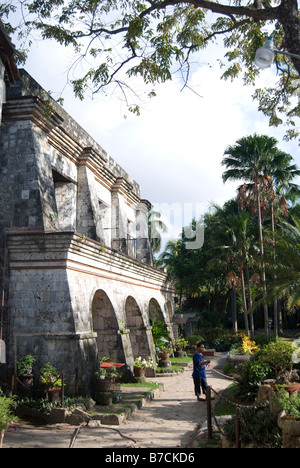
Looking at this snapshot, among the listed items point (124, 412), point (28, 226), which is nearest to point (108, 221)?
point (28, 226)

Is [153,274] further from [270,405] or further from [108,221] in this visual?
[270,405]

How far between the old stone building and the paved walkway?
155cm

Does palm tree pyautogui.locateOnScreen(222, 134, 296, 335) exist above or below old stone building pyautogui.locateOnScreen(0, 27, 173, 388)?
above

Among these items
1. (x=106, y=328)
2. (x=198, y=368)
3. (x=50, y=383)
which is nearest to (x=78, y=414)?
(x=50, y=383)

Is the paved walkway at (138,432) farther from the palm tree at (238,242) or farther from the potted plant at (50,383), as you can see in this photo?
the palm tree at (238,242)

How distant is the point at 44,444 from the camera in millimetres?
6938

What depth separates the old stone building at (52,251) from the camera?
953 centimetres

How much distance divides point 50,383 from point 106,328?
369 centimetres

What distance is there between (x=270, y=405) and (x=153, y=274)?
1139 cm

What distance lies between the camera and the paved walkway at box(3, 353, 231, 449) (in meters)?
7.04

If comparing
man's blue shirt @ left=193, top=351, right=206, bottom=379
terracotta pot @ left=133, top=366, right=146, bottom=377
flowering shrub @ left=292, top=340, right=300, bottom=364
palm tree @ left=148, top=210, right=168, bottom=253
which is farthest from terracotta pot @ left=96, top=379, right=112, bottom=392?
palm tree @ left=148, top=210, right=168, bottom=253

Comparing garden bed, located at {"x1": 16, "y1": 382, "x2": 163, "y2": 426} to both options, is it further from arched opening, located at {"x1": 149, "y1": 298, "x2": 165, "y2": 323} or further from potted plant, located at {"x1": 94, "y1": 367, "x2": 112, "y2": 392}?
arched opening, located at {"x1": 149, "y1": 298, "x2": 165, "y2": 323}

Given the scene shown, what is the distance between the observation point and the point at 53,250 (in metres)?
9.75

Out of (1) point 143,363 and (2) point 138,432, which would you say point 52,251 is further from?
(1) point 143,363
